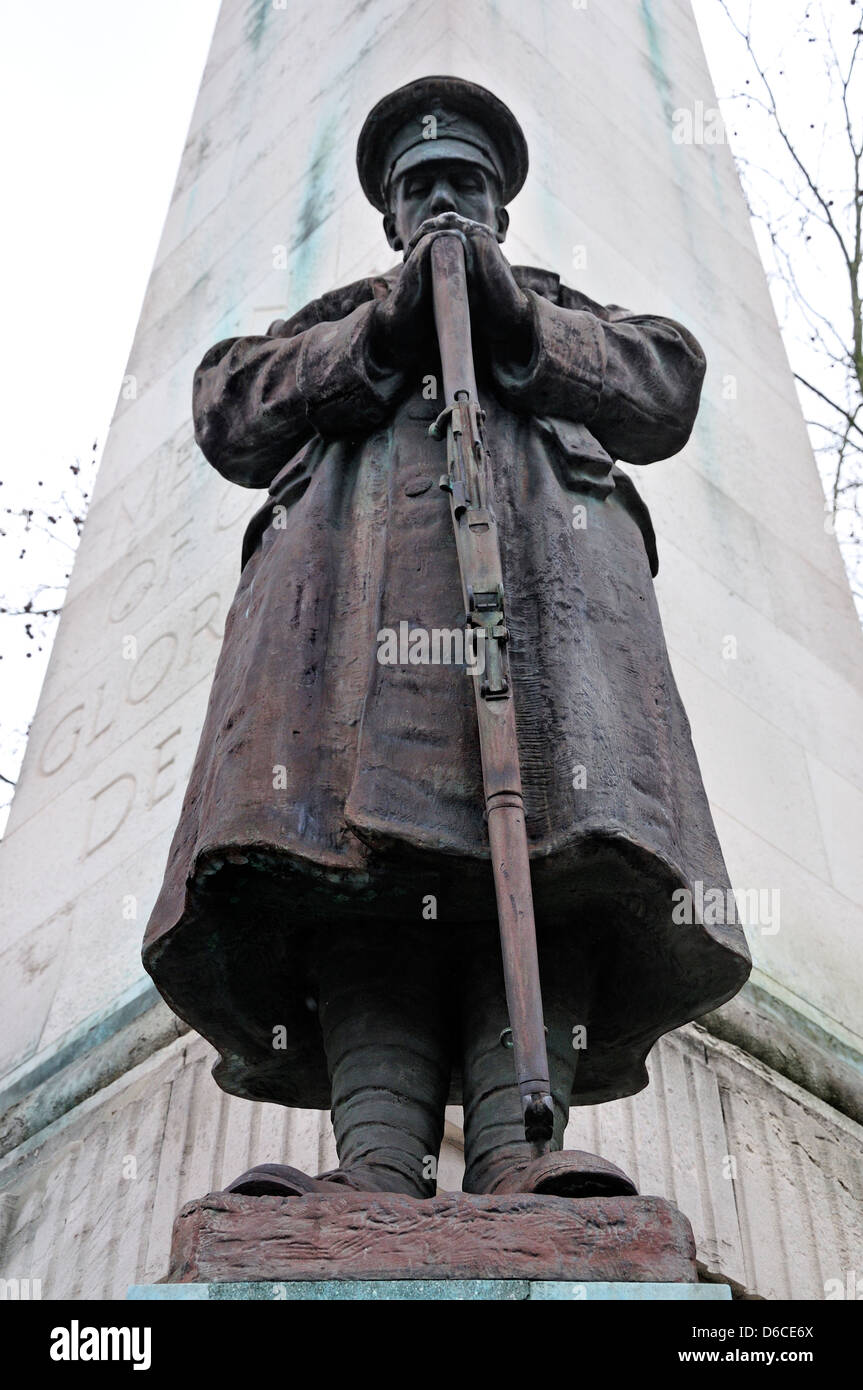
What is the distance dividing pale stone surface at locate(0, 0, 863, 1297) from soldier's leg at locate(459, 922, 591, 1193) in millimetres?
1130

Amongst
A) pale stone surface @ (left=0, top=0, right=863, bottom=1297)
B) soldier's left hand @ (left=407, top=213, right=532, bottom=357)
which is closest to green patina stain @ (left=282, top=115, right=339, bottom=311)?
pale stone surface @ (left=0, top=0, right=863, bottom=1297)

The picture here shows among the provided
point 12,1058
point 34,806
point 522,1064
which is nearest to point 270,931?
point 522,1064

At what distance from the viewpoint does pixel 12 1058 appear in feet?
17.1

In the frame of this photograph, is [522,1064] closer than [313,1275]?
No

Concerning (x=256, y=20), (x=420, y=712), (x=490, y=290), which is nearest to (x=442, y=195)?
(x=490, y=290)

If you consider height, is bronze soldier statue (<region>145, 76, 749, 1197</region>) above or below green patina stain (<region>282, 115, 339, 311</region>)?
below

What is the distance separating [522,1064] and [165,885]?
91cm

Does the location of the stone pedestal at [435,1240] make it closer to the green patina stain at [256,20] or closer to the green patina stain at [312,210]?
the green patina stain at [312,210]

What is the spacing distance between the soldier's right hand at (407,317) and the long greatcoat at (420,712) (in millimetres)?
34

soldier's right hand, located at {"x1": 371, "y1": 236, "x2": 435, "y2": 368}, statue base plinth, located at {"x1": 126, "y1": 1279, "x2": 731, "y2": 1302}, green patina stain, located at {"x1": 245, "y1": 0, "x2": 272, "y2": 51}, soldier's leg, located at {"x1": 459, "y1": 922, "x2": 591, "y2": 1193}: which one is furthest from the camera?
green patina stain, located at {"x1": 245, "y1": 0, "x2": 272, "y2": 51}

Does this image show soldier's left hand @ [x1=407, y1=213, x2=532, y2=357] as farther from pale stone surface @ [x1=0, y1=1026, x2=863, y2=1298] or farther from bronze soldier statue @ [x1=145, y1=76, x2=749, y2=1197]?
pale stone surface @ [x1=0, y1=1026, x2=863, y2=1298]

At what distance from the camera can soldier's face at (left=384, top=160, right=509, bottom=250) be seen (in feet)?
12.8

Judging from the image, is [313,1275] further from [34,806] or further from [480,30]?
[480,30]

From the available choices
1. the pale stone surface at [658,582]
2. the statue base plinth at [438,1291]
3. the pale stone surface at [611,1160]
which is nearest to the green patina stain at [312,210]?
the pale stone surface at [658,582]
